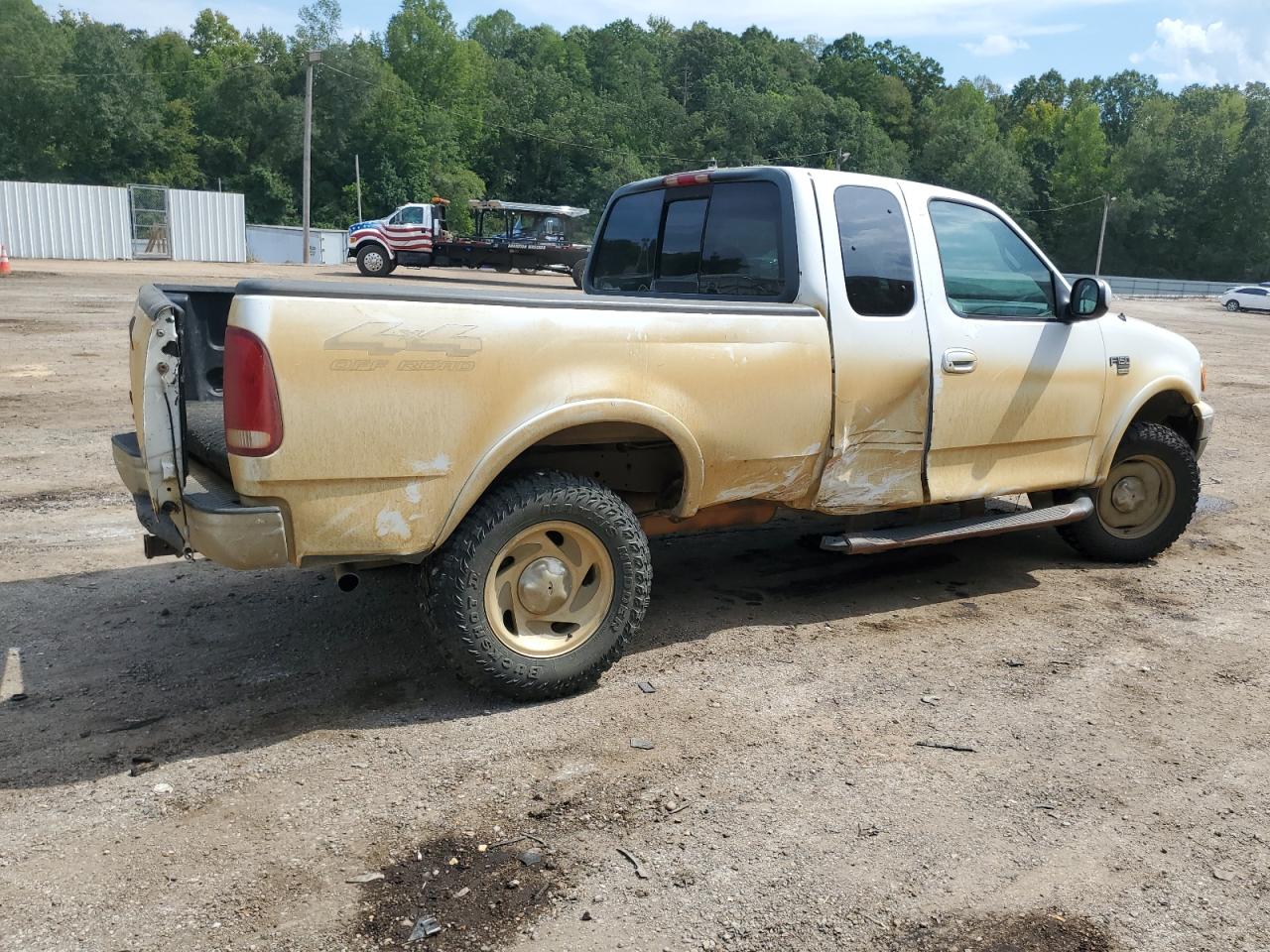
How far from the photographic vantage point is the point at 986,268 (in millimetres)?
5293

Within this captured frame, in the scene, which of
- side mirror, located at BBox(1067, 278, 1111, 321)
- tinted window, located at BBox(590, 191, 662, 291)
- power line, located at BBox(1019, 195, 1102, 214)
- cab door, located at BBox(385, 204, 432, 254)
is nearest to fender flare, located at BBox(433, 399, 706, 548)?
tinted window, located at BBox(590, 191, 662, 291)

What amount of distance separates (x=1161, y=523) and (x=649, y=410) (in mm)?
3668

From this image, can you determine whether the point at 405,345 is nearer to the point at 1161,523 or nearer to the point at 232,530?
the point at 232,530

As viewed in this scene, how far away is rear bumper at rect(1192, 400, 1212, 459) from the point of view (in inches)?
246

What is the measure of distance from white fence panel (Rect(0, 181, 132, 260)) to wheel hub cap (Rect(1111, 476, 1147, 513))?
39.2 m

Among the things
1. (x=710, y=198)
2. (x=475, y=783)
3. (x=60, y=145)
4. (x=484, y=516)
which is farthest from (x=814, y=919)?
(x=60, y=145)

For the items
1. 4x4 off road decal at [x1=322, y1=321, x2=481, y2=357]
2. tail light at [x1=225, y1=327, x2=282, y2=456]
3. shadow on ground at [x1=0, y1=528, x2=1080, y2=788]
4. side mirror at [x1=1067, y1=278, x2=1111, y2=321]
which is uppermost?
side mirror at [x1=1067, y1=278, x2=1111, y2=321]

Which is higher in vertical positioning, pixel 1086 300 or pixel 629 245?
pixel 629 245

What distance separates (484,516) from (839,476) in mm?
1738

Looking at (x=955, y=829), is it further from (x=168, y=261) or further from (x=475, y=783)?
(x=168, y=261)

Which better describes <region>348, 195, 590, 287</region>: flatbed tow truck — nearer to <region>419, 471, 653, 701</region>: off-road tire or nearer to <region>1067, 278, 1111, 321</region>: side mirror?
<region>1067, 278, 1111, 321</region>: side mirror

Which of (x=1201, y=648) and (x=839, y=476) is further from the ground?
(x=839, y=476)

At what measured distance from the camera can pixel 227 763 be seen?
11.9 feet

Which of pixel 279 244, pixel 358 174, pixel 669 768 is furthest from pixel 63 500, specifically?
pixel 358 174
